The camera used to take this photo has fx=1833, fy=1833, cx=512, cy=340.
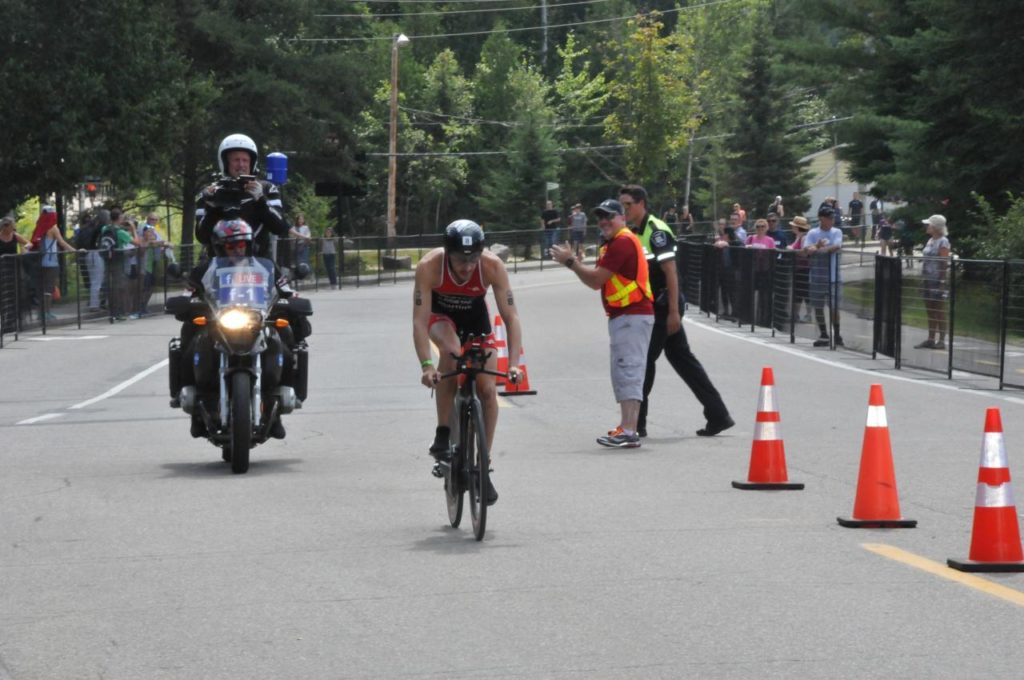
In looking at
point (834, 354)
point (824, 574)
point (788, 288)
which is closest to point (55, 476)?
point (824, 574)

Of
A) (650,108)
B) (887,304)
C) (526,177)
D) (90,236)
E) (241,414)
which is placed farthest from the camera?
(526,177)

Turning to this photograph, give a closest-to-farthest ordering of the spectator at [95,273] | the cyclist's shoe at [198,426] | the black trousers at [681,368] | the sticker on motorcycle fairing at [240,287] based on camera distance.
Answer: the sticker on motorcycle fairing at [240,287], the cyclist's shoe at [198,426], the black trousers at [681,368], the spectator at [95,273]

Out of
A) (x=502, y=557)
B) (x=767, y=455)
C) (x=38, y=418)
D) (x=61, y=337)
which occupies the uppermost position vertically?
(x=767, y=455)

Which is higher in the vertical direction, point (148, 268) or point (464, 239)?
point (464, 239)

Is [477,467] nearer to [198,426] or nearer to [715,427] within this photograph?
[198,426]

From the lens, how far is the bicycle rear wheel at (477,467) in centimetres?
909

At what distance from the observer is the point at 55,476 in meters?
12.5

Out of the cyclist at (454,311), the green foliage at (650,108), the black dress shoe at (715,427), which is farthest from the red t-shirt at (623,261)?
the green foliage at (650,108)

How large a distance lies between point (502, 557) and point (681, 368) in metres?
6.21

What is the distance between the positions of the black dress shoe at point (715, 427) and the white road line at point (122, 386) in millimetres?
6732

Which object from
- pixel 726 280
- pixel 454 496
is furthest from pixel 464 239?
pixel 726 280

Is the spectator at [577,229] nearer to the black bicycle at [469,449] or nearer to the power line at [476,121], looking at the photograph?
the power line at [476,121]

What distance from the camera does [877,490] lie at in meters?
9.73

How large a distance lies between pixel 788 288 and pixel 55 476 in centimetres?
1592
